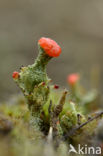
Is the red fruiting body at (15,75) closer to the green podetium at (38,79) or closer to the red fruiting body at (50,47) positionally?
the green podetium at (38,79)

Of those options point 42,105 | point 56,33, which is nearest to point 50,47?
point 42,105

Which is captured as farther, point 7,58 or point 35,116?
point 7,58

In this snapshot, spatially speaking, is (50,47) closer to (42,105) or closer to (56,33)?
(42,105)

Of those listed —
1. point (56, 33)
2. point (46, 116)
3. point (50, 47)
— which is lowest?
point (46, 116)

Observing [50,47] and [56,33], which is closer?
[50,47]

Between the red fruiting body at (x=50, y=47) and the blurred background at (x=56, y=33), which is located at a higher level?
the blurred background at (x=56, y=33)

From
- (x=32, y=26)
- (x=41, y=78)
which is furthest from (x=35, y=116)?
(x=32, y=26)

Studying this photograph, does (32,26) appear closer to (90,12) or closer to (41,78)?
(90,12)

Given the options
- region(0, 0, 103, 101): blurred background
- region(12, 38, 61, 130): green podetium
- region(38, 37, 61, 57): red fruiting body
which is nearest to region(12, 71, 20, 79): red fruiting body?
region(12, 38, 61, 130): green podetium

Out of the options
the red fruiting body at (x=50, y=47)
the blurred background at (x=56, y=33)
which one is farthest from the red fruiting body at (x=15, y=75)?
the blurred background at (x=56, y=33)
